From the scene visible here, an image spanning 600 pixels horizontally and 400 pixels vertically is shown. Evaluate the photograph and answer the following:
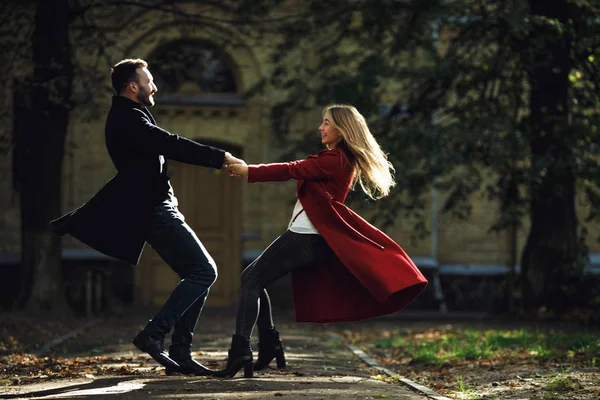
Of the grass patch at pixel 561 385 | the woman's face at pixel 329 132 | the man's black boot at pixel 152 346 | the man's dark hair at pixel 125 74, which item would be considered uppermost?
the man's dark hair at pixel 125 74

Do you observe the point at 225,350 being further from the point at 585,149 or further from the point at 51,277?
the point at 585,149

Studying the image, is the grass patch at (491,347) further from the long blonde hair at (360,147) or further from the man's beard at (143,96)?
the man's beard at (143,96)

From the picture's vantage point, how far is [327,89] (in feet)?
58.4

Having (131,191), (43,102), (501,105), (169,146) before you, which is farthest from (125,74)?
(501,105)

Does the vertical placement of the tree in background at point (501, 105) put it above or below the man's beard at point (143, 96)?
above

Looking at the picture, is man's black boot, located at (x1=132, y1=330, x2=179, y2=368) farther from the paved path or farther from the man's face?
the man's face

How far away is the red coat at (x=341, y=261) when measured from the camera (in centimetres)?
778

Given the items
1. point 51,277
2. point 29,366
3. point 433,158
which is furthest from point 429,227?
point 29,366

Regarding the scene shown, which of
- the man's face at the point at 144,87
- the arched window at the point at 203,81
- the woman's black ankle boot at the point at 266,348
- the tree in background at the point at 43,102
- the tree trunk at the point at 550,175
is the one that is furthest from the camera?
the arched window at the point at 203,81

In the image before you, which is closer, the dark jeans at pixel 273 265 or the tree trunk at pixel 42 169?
the dark jeans at pixel 273 265

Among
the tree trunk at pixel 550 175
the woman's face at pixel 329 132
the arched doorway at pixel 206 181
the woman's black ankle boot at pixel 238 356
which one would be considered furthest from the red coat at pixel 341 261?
the arched doorway at pixel 206 181

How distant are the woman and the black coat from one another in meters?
0.42

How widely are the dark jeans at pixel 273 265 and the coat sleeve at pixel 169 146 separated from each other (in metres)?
0.73

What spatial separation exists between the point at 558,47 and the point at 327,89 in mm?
3608
